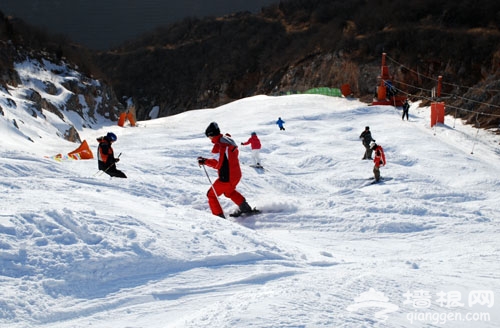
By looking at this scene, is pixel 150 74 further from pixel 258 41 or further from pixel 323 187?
pixel 323 187

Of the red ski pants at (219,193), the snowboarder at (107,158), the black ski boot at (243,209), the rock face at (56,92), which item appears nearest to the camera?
the red ski pants at (219,193)

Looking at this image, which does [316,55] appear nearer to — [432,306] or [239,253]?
[239,253]

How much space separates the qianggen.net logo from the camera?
350 cm

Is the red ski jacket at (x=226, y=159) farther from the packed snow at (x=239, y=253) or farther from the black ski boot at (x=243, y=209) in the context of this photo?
the packed snow at (x=239, y=253)

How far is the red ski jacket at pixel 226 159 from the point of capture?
794cm

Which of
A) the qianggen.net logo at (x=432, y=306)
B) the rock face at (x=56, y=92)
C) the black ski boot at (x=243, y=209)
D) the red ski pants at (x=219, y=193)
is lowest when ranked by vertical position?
the black ski boot at (x=243, y=209)

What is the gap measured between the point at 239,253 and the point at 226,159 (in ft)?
10.8

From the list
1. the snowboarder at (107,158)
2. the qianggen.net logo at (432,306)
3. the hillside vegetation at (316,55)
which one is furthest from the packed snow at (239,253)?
the hillside vegetation at (316,55)

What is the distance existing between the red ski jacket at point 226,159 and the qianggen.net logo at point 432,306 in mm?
4345

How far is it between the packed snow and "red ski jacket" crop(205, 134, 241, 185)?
0.78 metres

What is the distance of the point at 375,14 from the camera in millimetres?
46125

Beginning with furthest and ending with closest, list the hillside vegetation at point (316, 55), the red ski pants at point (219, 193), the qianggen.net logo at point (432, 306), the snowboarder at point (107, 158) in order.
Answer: the hillside vegetation at point (316, 55)
the snowboarder at point (107, 158)
the red ski pants at point (219, 193)
the qianggen.net logo at point (432, 306)

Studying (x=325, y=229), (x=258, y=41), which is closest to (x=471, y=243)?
(x=325, y=229)

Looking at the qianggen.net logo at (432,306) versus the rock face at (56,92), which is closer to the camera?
the qianggen.net logo at (432,306)
